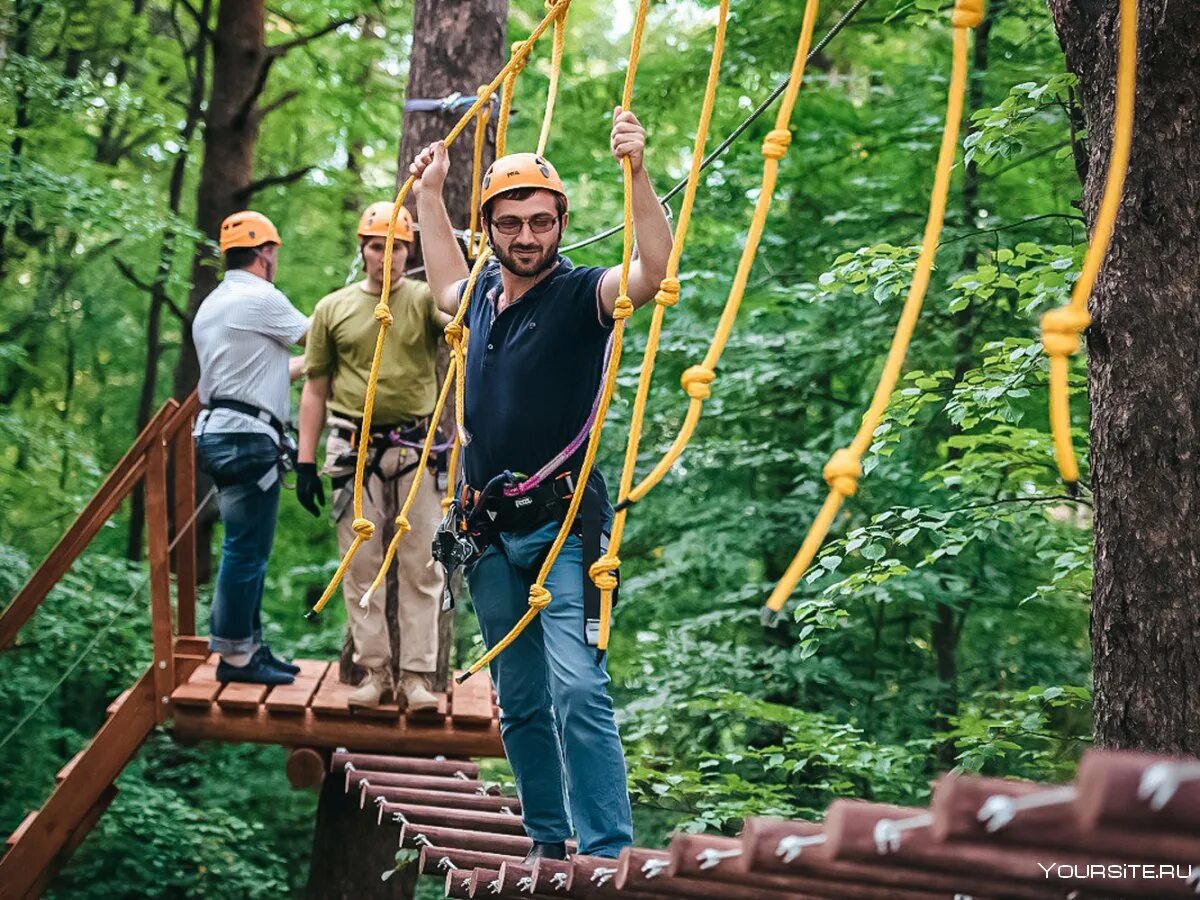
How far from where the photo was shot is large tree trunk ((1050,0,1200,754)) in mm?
2549

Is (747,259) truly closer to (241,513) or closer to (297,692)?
(241,513)

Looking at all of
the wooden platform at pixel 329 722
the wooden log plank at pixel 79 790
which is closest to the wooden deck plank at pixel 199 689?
the wooden platform at pixel 329 722

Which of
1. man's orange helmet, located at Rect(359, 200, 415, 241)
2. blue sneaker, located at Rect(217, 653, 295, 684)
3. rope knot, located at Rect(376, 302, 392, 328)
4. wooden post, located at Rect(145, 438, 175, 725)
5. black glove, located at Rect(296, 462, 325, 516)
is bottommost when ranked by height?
blue sneaker, located at Rect(217, 653, 295, 684)

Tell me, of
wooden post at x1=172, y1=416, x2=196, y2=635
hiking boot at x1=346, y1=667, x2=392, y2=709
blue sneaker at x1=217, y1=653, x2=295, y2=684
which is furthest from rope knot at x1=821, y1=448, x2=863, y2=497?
wooden post at x1=172, y1=416, x2=196, y2=635

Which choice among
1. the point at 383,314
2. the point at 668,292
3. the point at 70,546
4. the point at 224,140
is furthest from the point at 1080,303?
the point at 224,140

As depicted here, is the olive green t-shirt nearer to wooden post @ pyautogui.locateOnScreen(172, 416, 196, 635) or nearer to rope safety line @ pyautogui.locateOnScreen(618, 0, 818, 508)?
wooden post @ pyautogui.locateOnScreen(172, 416, 196, 635)

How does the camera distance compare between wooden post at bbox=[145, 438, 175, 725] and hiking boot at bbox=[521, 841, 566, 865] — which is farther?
wooden post at bbox=[145, 438, 175, 725]

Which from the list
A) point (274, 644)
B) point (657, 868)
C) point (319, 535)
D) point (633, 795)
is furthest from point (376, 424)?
point (319, 535)

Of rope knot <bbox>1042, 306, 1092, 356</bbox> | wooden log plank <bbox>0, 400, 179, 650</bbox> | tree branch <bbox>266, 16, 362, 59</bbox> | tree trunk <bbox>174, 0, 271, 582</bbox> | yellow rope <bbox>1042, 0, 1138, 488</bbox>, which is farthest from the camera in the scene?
tree trunk <bbox>174, 0, 271, 582</bbox>

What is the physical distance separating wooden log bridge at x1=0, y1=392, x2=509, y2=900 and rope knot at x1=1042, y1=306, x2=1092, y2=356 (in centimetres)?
333

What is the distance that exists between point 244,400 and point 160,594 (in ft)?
2.87

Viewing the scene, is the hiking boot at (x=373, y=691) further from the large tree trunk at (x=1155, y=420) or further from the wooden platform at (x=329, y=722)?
the large tree trunk at (x=1155, y=420)

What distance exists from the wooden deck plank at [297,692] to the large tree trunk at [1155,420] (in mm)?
3208

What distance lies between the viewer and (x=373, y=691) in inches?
192
